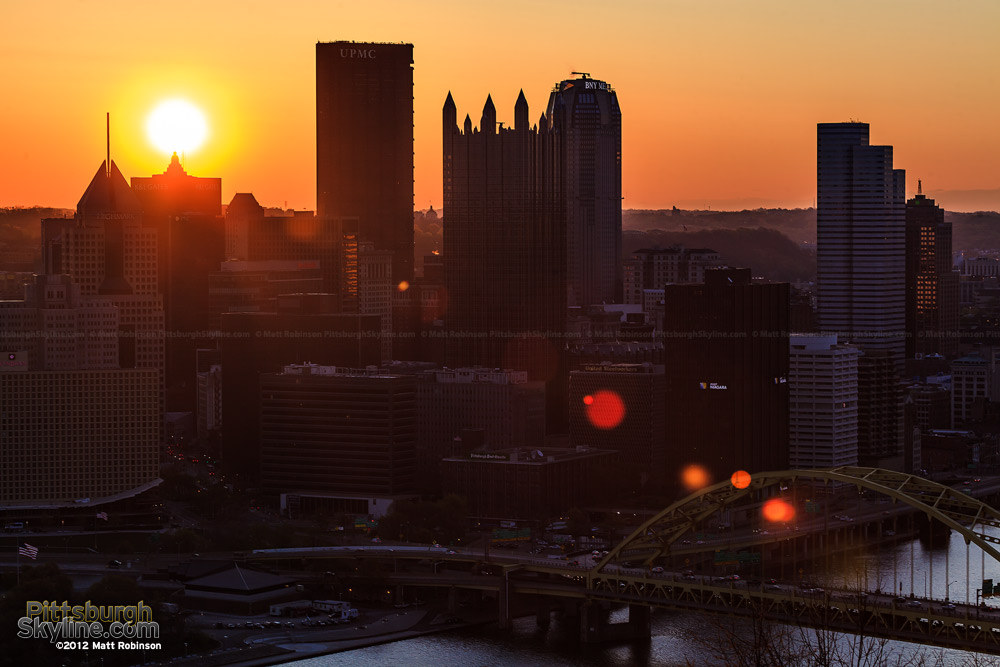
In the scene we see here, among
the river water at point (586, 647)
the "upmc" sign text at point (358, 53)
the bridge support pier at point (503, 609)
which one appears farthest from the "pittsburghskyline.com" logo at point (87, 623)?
the "upmc" sign text at point (358, 53)

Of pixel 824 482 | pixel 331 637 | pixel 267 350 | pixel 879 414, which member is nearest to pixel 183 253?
pixel 267 350

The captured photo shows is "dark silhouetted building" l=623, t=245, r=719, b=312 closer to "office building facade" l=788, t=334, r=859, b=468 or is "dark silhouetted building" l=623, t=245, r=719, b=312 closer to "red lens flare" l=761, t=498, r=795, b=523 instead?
"office building facade" l=788, t=334, r=859, b=468

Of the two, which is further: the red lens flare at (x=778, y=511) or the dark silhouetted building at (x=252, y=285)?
the dark silhouetted building at (x=252, y=285)

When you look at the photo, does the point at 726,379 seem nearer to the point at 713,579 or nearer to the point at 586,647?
the point at 713,579

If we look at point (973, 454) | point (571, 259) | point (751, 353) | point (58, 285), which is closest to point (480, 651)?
point (751, 353)

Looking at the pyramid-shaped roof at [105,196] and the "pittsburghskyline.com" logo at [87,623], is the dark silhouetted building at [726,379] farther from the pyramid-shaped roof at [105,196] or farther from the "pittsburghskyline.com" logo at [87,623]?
the pyramid-shaped roof at [105,196]

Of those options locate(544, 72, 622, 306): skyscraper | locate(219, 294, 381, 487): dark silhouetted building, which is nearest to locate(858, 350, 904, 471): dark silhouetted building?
locate(219, 294, 381, 487): dark silhouetted building

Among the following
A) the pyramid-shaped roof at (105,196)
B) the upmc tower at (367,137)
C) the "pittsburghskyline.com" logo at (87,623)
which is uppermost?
the upmc tower at (367,137)
